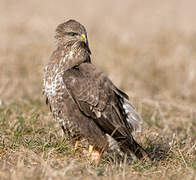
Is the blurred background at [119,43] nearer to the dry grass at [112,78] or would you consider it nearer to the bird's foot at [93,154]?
the dry grass at [112,78]

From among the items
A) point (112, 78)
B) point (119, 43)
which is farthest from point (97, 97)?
point (119, 43)

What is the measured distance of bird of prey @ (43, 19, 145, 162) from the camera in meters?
4.73

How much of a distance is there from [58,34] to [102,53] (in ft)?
16.6

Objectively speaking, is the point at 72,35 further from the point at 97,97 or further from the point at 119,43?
the point at 119,43

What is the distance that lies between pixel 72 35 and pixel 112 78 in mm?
3951

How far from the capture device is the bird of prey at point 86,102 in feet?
15.5

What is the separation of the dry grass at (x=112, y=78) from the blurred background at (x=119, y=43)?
0.02 meters

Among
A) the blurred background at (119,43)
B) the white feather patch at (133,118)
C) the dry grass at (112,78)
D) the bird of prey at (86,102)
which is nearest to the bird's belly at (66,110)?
the bird of prey at (86,102)

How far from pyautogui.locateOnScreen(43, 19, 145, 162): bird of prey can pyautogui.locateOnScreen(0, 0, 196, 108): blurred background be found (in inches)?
97.0

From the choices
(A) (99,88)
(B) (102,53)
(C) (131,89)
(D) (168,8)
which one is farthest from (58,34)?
(D) (168,8)

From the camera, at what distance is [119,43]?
35.5 ft

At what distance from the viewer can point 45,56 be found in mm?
9625

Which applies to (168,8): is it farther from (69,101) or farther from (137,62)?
(69,101)

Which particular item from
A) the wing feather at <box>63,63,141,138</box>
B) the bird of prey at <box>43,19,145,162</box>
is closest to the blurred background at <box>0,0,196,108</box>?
the bird of prey at <box>43,19,145,162</box>
